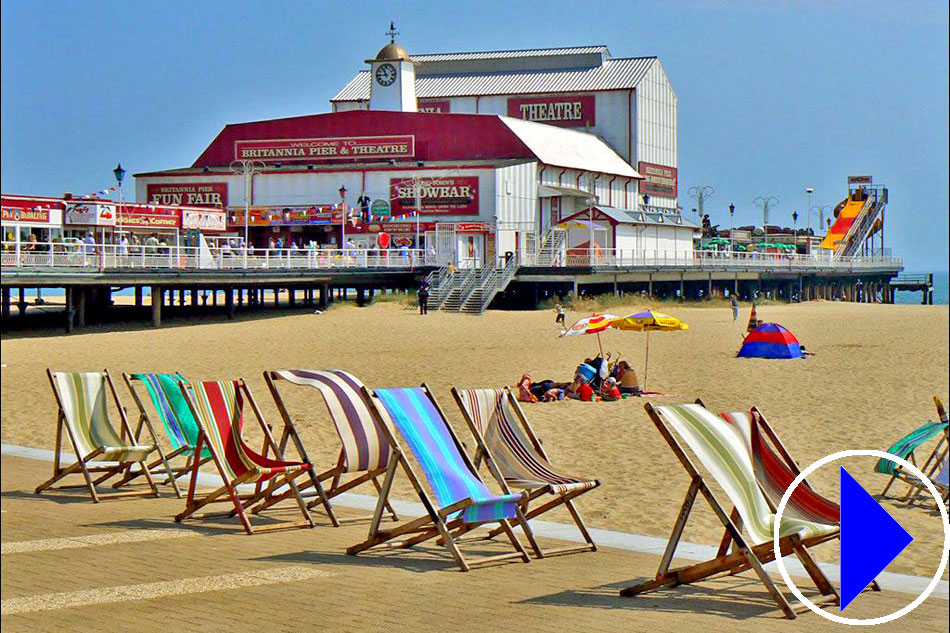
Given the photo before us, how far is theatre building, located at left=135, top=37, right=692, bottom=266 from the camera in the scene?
39000 mm

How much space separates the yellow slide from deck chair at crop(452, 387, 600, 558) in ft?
75.8

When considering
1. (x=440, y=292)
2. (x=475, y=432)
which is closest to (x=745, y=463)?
(x=475, y=432)

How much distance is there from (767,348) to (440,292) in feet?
41.5

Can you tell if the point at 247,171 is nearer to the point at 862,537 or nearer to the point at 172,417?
the point at 172,417

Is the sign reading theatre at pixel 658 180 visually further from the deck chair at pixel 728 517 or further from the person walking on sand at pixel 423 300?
the deck chair at pixel 728 517

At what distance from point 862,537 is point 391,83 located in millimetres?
43733

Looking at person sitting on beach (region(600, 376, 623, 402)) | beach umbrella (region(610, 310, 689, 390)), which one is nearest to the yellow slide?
beach umbrella (region(610, 310, 689, 390))

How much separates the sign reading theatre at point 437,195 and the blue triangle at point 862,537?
33967 millimetres

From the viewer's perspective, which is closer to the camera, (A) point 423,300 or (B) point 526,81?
(A) point 423,300

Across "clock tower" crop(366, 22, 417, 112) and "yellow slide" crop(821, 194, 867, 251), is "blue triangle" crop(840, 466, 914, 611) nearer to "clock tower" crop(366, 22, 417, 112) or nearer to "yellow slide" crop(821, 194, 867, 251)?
"yellow slide" crop(821, 194, 867, 251)

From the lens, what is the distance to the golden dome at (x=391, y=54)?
1880 inches

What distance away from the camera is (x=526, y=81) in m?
52.0

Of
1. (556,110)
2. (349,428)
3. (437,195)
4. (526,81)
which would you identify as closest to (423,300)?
(437,195)

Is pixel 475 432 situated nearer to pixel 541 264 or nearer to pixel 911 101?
pixel 911 101
